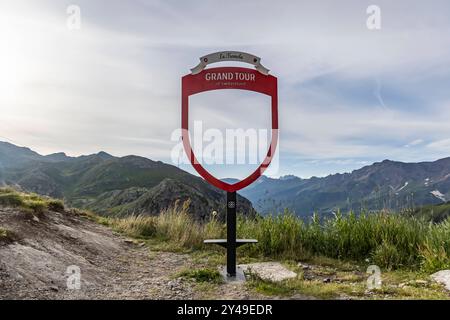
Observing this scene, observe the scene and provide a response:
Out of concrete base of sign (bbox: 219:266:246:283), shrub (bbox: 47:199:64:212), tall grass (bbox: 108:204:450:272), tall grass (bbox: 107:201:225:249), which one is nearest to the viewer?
concrete base of sign (bbox: 219:266:246:283)

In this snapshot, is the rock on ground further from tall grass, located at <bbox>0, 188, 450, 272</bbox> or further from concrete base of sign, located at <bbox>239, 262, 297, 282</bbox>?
concrete base of sign, located at <bbox>239, 262, 297, 282</bbox>

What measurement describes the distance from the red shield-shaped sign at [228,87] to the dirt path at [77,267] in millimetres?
1675

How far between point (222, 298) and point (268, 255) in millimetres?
2976

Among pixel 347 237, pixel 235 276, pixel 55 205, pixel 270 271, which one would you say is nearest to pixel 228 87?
pixel 235 276

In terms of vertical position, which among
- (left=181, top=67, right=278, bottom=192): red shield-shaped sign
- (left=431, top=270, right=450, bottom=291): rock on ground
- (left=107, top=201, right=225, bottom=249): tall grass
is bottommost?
(left=431, top=270, right=450, bottom=291): rock on ground

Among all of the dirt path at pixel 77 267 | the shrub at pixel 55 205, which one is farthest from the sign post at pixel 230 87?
the shrub at pixel 55 205

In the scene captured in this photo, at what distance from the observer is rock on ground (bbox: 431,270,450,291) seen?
5094 millimetres

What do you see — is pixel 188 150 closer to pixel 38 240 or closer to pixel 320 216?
pixel 38 240

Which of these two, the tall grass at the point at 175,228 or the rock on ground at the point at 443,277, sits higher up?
the tall grass at the point at 175,228

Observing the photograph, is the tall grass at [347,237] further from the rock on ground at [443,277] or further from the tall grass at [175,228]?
the rock on ground at [443,277]

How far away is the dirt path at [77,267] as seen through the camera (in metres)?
4.63

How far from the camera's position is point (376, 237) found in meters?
7.23

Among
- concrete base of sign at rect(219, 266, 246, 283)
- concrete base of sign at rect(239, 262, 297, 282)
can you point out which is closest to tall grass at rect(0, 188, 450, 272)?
concrete base of sign at rect(239, 262, 297, 282)
